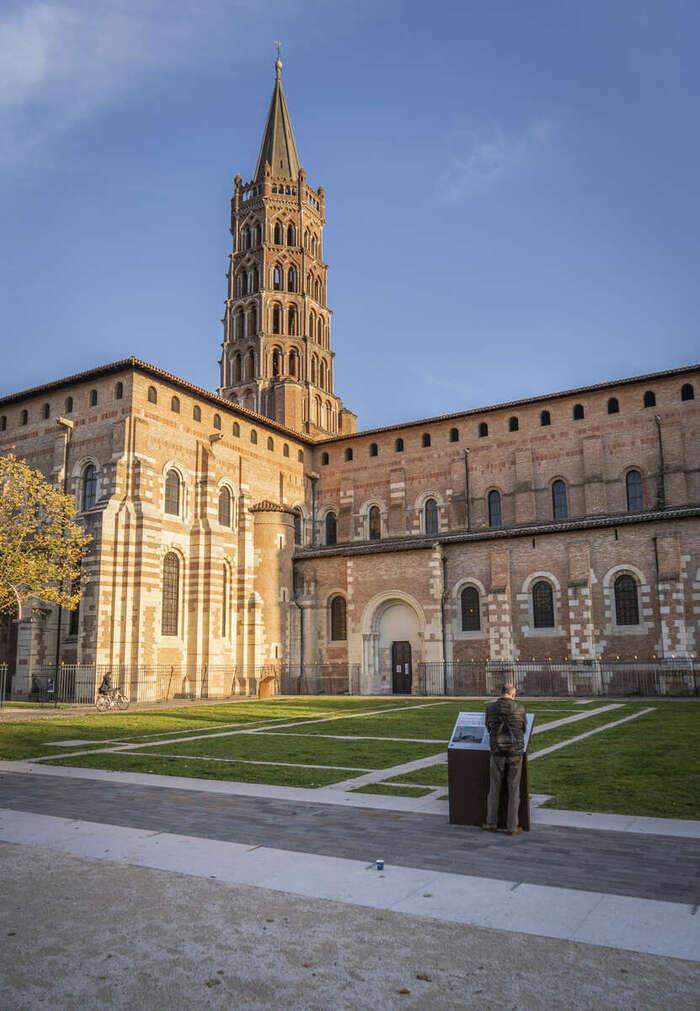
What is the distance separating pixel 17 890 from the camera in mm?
6805

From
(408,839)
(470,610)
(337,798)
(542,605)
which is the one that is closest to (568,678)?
(542,605)

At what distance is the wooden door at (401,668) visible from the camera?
4184 cm

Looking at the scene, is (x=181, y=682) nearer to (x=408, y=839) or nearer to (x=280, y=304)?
(x=408, y=839)

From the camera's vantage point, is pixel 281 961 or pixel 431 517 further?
pixel 431 517

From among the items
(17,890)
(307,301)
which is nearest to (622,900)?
(17,890)

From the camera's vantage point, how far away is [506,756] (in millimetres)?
9094

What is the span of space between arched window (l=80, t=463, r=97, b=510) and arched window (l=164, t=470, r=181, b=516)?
352 cm

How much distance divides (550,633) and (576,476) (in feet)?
30.5

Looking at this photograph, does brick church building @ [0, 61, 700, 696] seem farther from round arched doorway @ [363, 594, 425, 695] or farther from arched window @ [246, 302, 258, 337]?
arched window @ [246, 302, 258, 337]

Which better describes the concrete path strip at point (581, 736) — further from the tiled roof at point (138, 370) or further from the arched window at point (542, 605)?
the tiled roof at point (138, 370)

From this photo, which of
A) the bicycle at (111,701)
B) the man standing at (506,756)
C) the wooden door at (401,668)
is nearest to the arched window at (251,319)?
the wooden door at (401,668)

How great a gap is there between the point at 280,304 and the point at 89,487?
31.7 metres

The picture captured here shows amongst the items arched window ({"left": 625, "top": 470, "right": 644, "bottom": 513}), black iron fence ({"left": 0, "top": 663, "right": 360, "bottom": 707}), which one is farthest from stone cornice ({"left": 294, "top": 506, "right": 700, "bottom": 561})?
black iron fence ({"left": 0, "top": 663, "right": 360, "bottom": 707})

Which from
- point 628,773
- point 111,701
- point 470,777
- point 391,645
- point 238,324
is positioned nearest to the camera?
point 470,777
